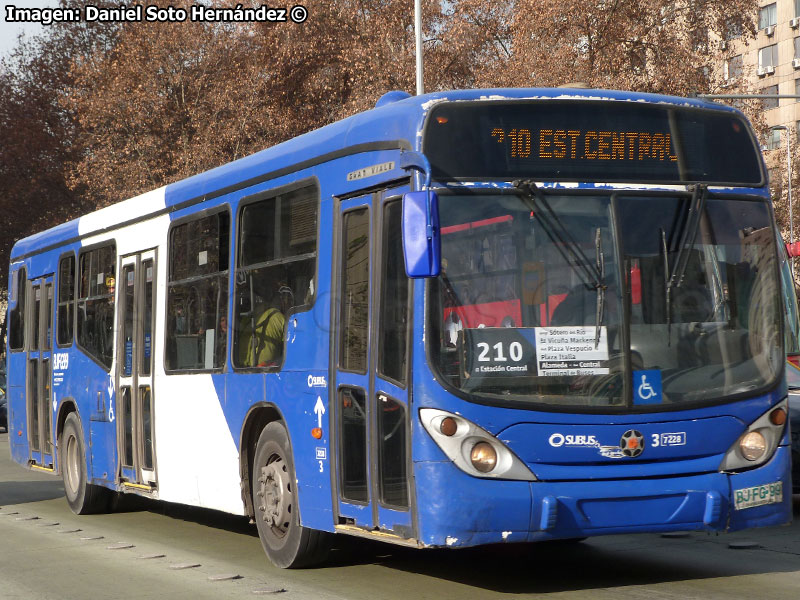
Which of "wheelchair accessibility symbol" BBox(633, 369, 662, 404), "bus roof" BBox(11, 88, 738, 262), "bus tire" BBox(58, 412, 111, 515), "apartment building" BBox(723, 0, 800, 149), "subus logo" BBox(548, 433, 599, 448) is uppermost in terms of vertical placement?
"apartment building" BBox(723, 0, 800, 149)

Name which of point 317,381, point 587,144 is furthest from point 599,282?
point 317,381

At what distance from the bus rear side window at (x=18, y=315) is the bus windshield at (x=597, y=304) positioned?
9.69 metres

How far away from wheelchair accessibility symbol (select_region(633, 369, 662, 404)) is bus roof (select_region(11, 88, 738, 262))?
1695 mm

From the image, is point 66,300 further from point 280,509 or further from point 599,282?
point 599,282

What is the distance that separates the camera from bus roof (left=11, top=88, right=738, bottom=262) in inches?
297

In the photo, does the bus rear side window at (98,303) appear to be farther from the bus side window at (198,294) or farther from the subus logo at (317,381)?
the subus logo at (317,381)

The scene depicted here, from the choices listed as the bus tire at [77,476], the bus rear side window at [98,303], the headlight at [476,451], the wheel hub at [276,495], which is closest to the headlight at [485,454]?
the headlight at [476,451]

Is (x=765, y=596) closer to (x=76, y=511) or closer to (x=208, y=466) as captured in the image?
(x=208, y=466)

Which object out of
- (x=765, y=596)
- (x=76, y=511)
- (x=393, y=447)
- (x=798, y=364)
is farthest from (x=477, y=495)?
(x=76, y=511)

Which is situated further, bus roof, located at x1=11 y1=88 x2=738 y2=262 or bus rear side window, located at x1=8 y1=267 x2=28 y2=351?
bus rear side window, located at x1=8 y1=267 x2=28 y2=351

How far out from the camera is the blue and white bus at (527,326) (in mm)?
7074

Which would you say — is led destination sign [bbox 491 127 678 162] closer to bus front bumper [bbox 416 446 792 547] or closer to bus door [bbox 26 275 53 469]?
bus front bumper [bbox 416 446 792 547]

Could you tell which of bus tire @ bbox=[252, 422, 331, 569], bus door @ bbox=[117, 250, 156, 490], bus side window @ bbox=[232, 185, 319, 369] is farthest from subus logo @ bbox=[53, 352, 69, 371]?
bus tire @ bbox=[252, 422, 331, 569]

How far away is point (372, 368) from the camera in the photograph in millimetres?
7699
